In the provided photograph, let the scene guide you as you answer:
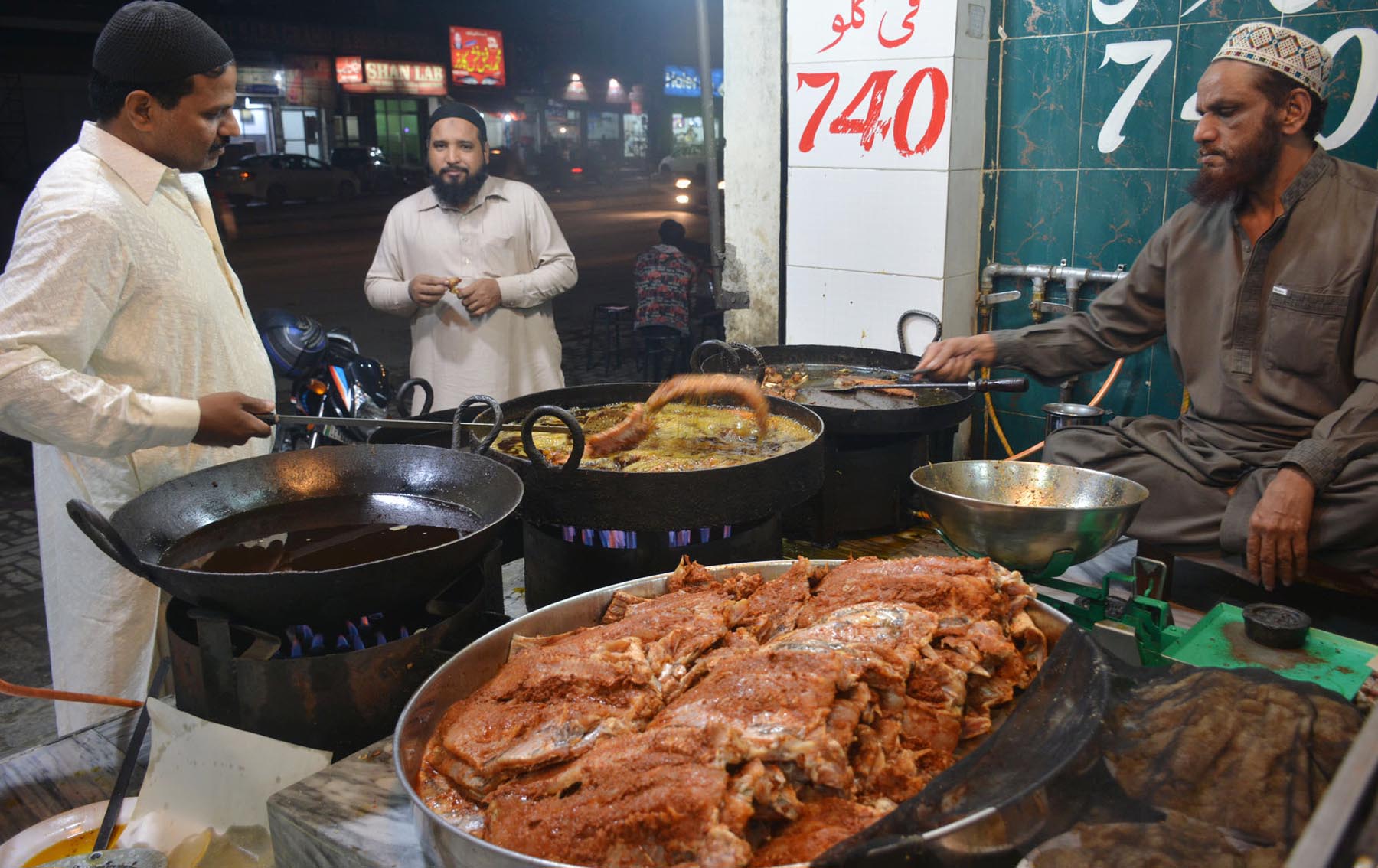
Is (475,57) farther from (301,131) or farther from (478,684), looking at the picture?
A: (478,684)

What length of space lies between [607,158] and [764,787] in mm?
46571

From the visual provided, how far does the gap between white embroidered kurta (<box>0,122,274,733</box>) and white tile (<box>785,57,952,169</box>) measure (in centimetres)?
361

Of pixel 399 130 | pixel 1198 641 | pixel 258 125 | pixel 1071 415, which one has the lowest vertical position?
pixel 1071 415

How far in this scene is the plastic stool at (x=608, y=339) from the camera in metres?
10.9

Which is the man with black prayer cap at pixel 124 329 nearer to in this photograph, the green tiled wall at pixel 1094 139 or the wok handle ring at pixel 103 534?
the wok handle ring at pixel 103 534

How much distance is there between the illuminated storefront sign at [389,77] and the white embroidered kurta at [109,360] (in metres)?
30.9

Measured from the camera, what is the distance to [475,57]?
34000 mm

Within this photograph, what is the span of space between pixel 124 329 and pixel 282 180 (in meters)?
27.3

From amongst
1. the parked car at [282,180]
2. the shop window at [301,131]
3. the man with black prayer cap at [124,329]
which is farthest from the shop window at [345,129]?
the man with black prayer cap at [124,329]

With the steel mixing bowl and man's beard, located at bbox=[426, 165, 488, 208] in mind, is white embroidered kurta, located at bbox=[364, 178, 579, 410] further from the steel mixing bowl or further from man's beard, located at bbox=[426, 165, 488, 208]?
the steel mixing bowl

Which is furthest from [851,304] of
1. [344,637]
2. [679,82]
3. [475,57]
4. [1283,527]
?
[679,82]

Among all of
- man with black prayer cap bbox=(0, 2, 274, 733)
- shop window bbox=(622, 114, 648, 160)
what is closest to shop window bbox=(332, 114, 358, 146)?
shop window bbox=(622, 114, 648, 160)

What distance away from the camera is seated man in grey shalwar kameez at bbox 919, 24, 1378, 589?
3.12 meters

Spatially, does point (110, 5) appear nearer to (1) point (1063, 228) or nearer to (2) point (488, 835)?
(1) point (1063, 228)
